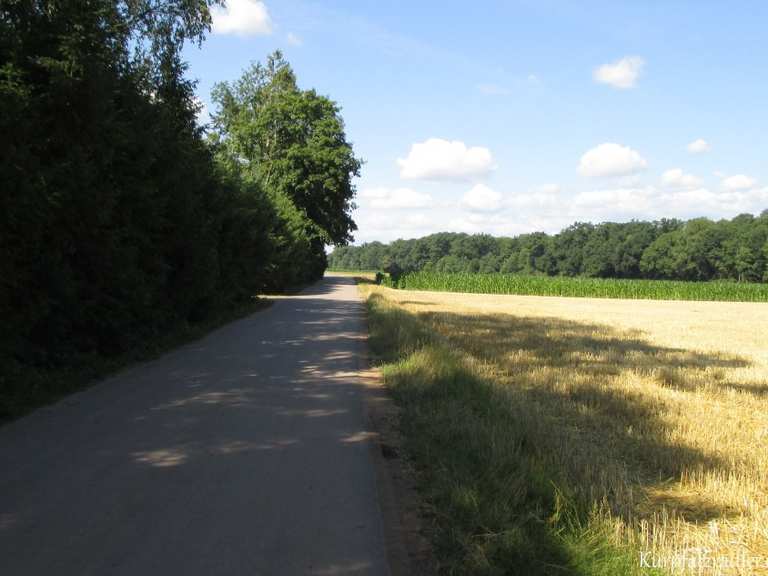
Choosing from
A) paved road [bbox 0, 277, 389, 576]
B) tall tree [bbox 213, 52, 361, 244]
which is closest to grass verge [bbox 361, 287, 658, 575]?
paved road [bbox 0, 277, 389, 576]

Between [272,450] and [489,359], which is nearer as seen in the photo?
[272,450]

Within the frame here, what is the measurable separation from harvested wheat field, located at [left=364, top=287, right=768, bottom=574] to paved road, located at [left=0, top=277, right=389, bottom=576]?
1.69 m

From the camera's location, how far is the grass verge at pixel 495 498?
12.1 ft

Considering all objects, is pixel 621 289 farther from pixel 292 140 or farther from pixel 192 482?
pixel 192 482

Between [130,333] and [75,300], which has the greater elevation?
[75,300]

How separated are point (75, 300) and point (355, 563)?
7.30 meters

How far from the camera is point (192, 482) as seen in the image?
509 centimetres

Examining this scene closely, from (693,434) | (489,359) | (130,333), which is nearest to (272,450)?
(693,434)

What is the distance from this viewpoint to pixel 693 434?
278 inches

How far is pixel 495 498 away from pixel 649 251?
123181mm

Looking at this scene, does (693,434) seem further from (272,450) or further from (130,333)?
(130,333)

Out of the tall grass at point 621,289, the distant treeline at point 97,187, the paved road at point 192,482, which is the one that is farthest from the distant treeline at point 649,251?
the paved road at point 192,482

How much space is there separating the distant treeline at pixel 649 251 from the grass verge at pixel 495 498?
222 feet

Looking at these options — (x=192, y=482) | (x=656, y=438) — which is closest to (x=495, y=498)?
(x=192, y=482)
